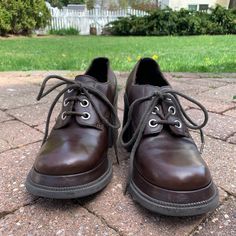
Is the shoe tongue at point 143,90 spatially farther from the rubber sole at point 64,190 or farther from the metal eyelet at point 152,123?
the rubber sole at point 64,190

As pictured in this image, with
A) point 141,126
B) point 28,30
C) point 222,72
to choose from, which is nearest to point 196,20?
point 28,30

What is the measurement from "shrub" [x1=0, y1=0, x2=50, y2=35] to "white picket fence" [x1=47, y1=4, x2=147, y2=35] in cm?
213

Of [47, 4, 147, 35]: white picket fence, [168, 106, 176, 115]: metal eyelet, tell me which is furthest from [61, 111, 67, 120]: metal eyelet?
[47, 4, 147, 35]: white picket fence

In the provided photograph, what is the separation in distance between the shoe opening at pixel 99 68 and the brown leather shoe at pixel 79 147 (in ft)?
0.41

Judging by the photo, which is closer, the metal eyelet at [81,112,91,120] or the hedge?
the metal eyelet at [81,112,91,120]

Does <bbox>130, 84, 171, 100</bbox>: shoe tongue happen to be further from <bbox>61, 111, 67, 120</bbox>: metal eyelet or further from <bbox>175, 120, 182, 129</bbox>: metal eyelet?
<bbox>61, 111, 67, 120</bbox>: metal eyelet

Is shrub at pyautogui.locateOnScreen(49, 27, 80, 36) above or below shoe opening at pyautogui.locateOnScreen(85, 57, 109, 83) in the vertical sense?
below

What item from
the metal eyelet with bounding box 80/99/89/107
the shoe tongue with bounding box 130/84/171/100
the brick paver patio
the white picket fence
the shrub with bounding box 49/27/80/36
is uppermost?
the shoe tongue with bounding box 130/84/171/100

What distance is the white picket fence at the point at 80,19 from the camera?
13895 mm

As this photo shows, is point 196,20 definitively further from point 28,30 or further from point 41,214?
point 41,214

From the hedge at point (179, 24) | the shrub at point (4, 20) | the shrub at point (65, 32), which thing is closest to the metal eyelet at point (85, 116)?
the shrub at point (4, 20)

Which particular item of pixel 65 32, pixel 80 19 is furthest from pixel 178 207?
pixel 80 19

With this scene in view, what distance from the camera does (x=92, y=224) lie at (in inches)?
35.0

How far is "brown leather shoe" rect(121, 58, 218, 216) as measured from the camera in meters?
0.85
